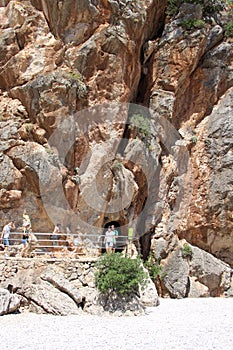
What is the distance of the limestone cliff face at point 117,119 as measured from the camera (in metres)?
19.3

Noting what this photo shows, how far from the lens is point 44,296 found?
14.0 metres

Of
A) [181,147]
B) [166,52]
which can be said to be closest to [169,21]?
[166,52]

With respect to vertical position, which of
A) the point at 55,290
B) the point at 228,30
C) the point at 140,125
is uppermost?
the point at 228,30

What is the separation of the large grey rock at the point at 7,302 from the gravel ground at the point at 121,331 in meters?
0.29

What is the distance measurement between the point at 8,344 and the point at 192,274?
13.4 meters

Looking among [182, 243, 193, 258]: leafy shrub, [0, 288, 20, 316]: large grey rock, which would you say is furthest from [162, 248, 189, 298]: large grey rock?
[0, 288, 20, 316]: large grey rock

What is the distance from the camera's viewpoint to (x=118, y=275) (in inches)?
573

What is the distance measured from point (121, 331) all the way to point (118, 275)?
2915 mm

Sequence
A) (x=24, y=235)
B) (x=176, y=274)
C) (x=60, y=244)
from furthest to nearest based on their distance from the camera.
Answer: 1. (x=176, y=274)
2. (x=60, y=244)
3. (x=24, y=235)

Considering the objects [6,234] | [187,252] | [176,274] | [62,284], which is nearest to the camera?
[62,284]

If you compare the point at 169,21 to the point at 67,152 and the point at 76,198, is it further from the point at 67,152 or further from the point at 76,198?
the point at 76,198

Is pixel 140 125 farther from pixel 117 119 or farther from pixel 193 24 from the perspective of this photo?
pixel 193 24

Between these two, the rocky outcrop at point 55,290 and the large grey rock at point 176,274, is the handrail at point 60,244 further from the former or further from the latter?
the large grey rock at point 176,274

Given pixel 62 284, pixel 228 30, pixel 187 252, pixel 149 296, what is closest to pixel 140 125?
pixel 187 252
